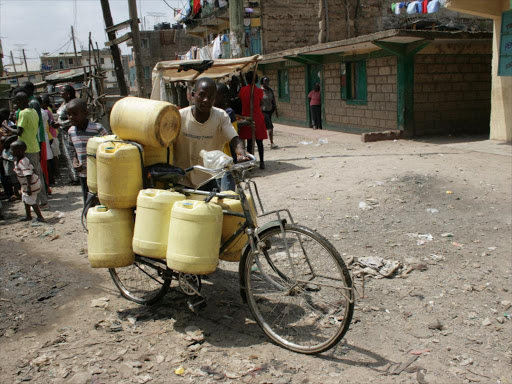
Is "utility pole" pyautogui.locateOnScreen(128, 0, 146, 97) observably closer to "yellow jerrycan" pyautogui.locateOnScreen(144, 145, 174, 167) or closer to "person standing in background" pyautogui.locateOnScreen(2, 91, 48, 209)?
"person standing in background" pyautogui.locateOnScreen(2, 91, 48, 209)

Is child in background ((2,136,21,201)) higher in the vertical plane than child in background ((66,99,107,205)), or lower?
lower

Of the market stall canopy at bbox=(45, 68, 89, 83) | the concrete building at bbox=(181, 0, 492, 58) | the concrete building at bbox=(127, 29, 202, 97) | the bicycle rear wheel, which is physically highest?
the concrete building at bbox=(127, 29, 202, 97)

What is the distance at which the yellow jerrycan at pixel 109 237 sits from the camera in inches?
135

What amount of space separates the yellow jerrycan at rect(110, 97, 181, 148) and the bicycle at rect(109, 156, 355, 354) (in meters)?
0.24

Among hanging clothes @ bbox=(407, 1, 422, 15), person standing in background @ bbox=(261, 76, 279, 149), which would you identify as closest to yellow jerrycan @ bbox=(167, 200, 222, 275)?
person standing in background @ bbox=(261, 76, 279, 149)

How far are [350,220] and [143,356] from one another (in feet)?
10.9

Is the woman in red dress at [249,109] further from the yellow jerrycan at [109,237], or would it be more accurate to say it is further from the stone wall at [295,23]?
the stone wall at [295,23]

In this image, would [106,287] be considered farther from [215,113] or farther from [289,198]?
[289,198]

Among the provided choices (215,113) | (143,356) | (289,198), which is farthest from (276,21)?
(143,356)

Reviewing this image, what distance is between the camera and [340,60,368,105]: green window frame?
14.1 meters

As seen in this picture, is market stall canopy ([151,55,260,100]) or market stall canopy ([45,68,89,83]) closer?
market stall canopy ([151,55,260,100])

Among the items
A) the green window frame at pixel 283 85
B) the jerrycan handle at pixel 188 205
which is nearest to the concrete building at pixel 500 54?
the jerrycan handle at pixel 188 205

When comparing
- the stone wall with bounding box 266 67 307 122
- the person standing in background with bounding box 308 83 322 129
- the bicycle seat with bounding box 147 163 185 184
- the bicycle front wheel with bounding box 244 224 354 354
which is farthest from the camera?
the stone wall with bounding box 266 67 307 122

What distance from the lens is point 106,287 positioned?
13.9 feet
